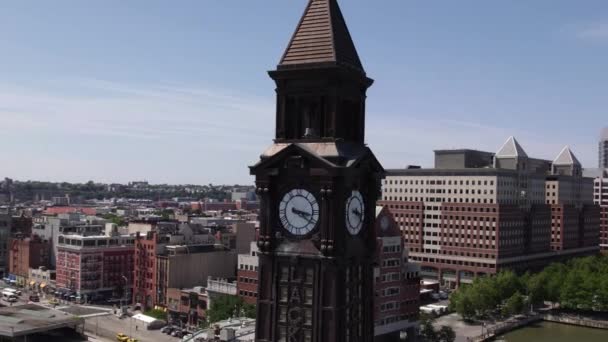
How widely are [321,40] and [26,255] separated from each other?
493 feet

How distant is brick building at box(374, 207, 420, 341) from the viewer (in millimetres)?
93562

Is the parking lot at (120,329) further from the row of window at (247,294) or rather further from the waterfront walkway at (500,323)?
the waterfront walkway at (500,323)

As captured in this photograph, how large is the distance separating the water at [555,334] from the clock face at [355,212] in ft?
297

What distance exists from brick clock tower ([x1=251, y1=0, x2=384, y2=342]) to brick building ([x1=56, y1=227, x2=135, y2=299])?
11783cm

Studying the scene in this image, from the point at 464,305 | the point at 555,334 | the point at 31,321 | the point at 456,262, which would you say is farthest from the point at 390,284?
the point at 456,262

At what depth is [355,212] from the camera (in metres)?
29.1

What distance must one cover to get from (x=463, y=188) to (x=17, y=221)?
4614 inches

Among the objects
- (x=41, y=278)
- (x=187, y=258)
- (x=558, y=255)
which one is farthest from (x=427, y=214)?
(x=41, y=278)

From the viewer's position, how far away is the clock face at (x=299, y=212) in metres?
28.2

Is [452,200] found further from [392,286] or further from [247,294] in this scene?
[247,294]

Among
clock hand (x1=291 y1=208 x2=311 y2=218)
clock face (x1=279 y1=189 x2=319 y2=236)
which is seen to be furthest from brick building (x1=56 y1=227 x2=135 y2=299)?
clock hand (x1=291 y1=208 x2=311 y2=218)

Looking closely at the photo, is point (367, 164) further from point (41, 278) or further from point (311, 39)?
point (41, 278)

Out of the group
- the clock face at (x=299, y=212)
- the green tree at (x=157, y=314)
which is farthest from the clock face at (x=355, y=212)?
the green tree at (x=157, y=314)

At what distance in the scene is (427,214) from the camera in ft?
556
